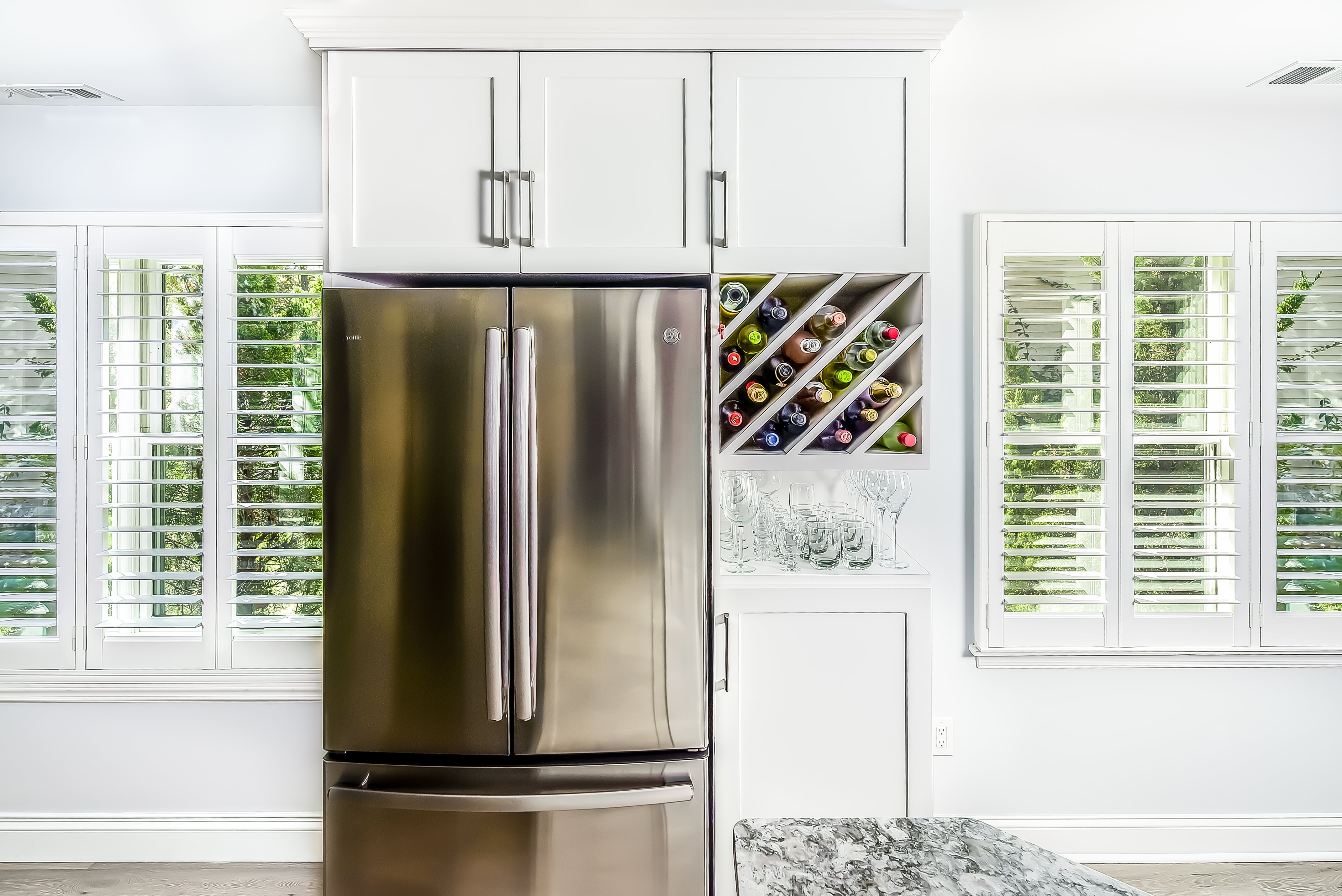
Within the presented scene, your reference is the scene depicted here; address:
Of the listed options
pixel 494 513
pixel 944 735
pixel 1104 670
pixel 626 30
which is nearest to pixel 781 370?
pixel 494 513

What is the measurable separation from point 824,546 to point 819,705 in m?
0.39

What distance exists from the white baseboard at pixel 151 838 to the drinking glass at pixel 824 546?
179 cm

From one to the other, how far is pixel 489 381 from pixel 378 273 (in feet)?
1.59

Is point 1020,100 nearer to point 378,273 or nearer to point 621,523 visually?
point 621,523

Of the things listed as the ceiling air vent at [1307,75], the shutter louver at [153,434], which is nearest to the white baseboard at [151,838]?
the shutter louver at [153,434]

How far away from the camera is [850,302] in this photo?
6.43 feet

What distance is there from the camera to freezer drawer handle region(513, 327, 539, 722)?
4.85 ft

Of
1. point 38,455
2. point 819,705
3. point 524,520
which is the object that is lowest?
point 819,705

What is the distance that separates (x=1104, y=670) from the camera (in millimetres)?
2248

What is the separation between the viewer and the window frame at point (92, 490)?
2.15m

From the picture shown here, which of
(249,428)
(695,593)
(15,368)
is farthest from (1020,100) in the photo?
(15,368)

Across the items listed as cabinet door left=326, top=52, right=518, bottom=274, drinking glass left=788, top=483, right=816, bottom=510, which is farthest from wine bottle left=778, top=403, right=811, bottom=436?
cabinet door left=326, top=52, right=518, bottom=274

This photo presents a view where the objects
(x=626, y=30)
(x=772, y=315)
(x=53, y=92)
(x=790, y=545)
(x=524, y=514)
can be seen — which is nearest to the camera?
(x=524, y=514)

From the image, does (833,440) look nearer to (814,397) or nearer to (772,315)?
(814,397)
